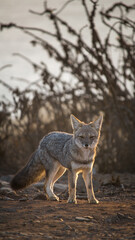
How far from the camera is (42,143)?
644 centimetres

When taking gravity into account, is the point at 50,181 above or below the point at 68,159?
below

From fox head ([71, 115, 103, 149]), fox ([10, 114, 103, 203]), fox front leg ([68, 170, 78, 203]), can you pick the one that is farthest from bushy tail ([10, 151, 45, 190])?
fox head ([71, 115, 103, 149])

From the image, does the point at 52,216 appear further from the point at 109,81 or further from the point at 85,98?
the point at 85,98

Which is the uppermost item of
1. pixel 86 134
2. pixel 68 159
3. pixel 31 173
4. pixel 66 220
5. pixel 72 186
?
pixel 86 134

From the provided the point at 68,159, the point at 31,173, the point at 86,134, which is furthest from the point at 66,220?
the point at 31,173

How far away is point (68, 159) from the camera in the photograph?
5676mm

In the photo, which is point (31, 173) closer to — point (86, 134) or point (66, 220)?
point (86, 134)

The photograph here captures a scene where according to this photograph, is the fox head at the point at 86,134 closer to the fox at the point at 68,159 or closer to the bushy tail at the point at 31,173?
the fox at the point at 68,159

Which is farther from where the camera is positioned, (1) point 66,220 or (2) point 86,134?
(2) point 86,134

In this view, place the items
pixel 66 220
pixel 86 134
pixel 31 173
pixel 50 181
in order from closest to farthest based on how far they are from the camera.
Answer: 1. pixel 66 220
2. pixel 86 134
3. pixel 50 181
4. pixel 31 173

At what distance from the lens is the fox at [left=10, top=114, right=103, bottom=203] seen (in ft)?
18.2

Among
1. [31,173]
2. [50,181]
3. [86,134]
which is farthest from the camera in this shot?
[31,173]

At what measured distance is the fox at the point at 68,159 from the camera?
5559mm

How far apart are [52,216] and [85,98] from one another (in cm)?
582
